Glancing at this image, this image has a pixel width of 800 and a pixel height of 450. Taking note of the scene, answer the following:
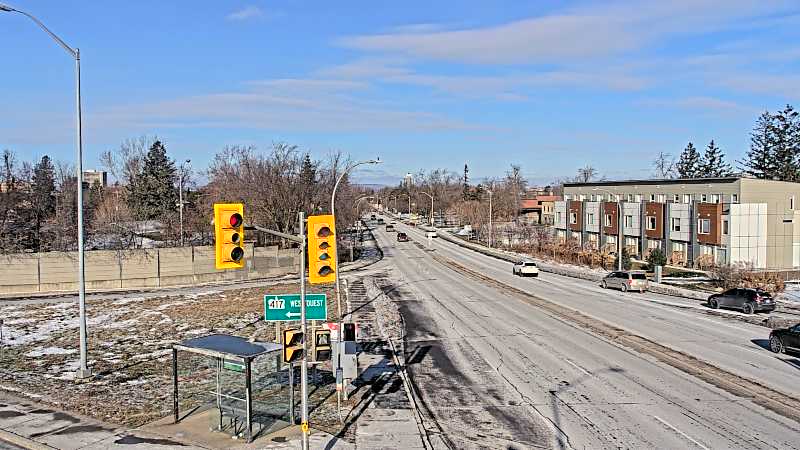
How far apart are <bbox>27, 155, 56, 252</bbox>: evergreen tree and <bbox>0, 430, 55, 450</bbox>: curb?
4212cm

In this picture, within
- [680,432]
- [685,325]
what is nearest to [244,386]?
[680,432]

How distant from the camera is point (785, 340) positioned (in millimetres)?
23891

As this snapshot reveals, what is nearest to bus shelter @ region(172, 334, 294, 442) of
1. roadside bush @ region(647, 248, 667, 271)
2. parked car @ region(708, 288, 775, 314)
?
parked car @ region(708, 288, 775, 314)

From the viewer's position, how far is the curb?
45.9 feet

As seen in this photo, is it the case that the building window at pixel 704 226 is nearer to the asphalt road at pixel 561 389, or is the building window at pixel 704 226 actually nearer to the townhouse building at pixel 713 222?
the townhouse building at pixel 713 222

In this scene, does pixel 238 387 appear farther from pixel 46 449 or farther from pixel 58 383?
pixel 58 383

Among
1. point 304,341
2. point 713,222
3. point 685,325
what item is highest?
point 713,222

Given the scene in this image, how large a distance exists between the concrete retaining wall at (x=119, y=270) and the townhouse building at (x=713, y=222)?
31533 mm

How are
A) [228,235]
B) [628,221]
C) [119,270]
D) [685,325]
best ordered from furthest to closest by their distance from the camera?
1. [628,221]
2. [119,270]
3. [685,325]
4. [228,235]

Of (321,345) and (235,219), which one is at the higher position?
(235,219)

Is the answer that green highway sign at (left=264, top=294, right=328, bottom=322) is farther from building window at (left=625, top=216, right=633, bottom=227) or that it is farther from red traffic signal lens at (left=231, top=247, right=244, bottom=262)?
building window at (left=625, top=216, right=633, bottom=227)

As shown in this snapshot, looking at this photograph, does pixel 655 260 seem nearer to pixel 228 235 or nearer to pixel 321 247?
pixel 321 247

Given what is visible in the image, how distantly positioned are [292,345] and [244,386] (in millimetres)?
2207

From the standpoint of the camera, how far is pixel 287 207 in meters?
60.7
